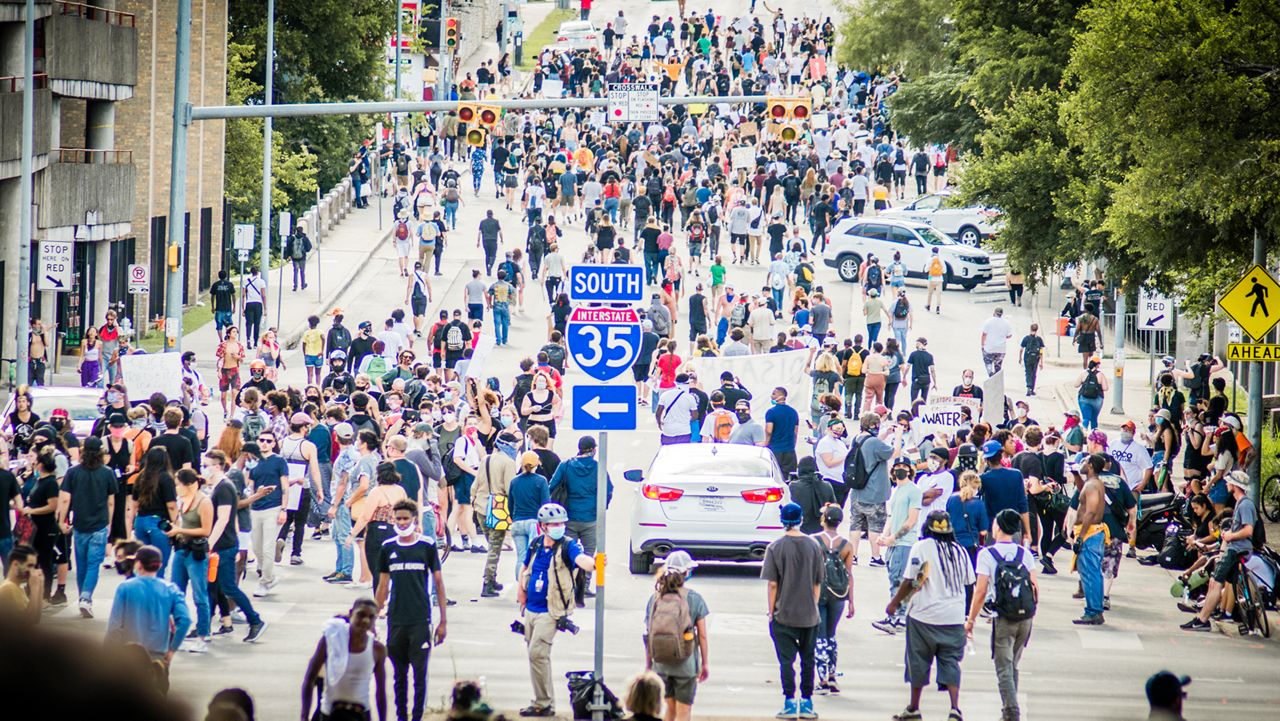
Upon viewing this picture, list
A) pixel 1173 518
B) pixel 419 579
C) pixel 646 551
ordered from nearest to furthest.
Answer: pixel 419 579
pixel 646 551
pixel 1173 518

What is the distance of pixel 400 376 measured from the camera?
25.1 m

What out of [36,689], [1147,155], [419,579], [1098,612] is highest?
[1147,155]

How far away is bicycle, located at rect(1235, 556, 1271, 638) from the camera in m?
15.9

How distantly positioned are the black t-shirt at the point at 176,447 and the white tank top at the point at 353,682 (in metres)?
6.38

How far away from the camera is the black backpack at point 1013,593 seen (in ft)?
40.1

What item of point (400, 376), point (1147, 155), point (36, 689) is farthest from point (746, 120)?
point (36, 689)

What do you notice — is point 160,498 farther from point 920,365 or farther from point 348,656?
point 920,365

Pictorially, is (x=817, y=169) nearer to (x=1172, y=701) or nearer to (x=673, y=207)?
(x=673, y=207)

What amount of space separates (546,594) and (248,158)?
140ft

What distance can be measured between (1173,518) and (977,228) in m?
28.1

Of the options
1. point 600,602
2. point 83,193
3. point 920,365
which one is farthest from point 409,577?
point 83,193

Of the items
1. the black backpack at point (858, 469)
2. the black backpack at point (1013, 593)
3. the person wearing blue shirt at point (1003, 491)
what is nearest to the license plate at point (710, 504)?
the black backpack at point (858, 469)

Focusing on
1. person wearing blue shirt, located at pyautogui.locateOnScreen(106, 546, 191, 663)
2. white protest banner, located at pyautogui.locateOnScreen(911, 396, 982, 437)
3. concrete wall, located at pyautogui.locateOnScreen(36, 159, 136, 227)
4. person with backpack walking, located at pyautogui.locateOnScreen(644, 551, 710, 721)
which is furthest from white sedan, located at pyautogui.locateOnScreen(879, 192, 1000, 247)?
person wearing blue shirt, located at pyautogui.locateOnScreen(106, 546, 191, 663)

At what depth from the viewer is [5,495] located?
14117 millimetres
